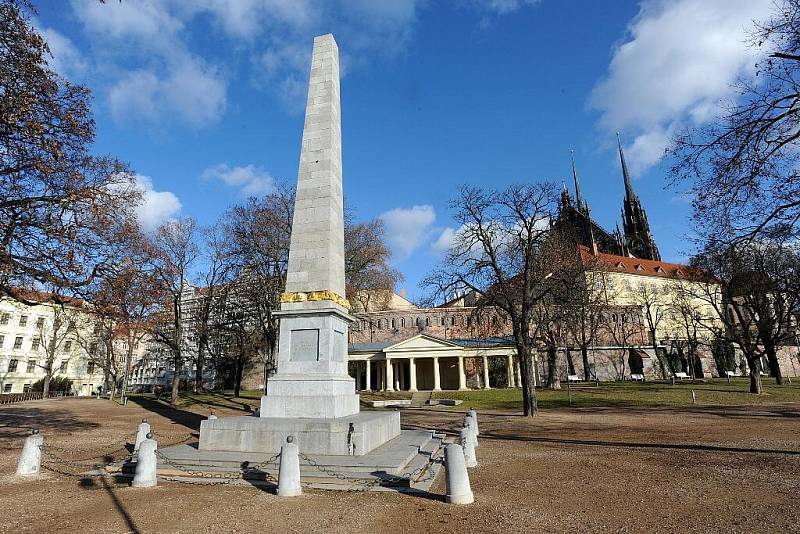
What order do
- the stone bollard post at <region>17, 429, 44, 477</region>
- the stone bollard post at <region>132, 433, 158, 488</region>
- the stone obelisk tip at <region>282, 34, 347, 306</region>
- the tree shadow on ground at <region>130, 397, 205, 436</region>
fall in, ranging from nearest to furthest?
the stone bollard post at <region>132, 433, 158, 488</region>, the stone bollard post at <region>17, 429, 44, 477</region>, the stone obelisk tip at <region>282, 34, 347, 306</region>, the tree shadow on ground at <region>130, 397, 205, 436</region>

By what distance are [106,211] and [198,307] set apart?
20364 mm

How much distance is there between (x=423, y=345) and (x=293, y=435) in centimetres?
3959

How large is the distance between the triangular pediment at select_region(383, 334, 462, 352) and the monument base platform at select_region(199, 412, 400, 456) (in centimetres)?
3790

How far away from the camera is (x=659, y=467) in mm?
8875

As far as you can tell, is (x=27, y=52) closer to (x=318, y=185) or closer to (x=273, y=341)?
(x=318, y=185)

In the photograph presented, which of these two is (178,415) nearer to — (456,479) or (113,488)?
(113,488)

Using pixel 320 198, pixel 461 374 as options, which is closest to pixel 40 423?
pixel 320 198

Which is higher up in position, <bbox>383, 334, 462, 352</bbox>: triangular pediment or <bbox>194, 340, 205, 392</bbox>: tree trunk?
<bbox>383, 334, 462, 352</bbox>: triangular pediment

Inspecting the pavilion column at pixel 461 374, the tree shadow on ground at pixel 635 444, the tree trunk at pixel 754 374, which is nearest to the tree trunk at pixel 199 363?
the tree shadow on ground at pixel 635 444

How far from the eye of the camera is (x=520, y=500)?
21.8 feet

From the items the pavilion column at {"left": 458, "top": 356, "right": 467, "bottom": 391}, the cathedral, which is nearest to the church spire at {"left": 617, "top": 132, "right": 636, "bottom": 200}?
the cathedral

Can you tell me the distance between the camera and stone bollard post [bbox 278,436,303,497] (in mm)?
6672

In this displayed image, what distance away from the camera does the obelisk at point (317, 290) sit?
977cm

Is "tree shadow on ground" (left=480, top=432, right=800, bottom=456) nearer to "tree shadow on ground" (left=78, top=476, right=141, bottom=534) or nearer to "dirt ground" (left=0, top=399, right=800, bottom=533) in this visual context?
"dirt ground" (left=0, top=399, right=800, bottom=533)
